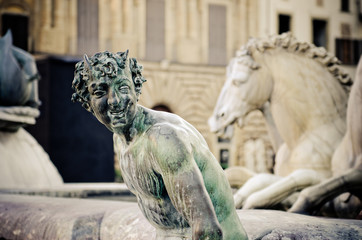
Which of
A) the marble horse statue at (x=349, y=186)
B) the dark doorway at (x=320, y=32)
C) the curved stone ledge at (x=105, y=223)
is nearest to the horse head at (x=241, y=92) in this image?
the marble horse statue at (x=349, y=186)

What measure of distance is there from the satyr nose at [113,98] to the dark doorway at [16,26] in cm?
1645

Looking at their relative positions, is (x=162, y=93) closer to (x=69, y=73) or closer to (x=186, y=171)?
(x=69, y=73)

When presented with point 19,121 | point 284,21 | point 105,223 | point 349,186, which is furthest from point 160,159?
point 284,21

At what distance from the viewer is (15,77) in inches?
194

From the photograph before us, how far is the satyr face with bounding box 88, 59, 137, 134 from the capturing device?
1.60m

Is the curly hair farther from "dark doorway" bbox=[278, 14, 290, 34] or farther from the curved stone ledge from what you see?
"dark doorway" bbox=[278, 14, 290, 34]

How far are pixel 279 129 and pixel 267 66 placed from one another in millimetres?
452

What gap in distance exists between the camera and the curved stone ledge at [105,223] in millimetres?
1884

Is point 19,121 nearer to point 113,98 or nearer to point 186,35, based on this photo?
point 113,98

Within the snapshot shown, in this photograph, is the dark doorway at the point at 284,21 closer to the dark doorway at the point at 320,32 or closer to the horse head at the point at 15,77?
the dark doorway at the point at 320,32

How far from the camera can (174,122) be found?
5.27 feet

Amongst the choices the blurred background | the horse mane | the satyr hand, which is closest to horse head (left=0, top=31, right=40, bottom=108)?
the horse mane

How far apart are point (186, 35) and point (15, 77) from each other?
14.7m

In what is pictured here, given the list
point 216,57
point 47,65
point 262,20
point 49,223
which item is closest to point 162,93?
point 216,57
